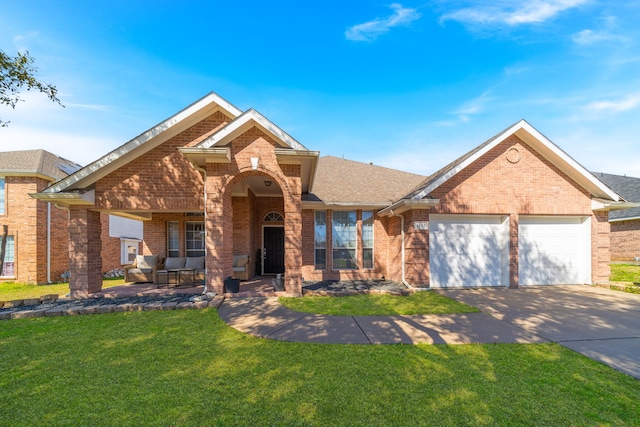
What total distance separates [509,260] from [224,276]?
391 inches

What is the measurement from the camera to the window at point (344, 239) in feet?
41.3

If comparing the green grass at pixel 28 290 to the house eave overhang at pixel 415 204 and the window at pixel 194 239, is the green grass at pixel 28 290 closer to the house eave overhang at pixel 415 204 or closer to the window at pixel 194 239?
the window at pixel 194 239

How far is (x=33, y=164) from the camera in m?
13.6

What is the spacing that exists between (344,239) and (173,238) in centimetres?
815

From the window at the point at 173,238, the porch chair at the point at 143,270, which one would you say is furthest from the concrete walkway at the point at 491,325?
the window at the point at 173,238

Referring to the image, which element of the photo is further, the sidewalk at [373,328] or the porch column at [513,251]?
the porch column at [513,251]

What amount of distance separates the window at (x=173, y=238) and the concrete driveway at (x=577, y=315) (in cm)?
1165

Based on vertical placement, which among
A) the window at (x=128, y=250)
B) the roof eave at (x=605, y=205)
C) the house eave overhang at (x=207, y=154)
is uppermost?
the house eave overhang at (x=207, y=154)

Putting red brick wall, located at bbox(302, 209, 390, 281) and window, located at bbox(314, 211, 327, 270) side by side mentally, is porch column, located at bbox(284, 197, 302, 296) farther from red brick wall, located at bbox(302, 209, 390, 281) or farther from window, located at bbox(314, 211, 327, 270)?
window, located at bbox(314, 211, 327, 270)

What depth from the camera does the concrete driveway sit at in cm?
506

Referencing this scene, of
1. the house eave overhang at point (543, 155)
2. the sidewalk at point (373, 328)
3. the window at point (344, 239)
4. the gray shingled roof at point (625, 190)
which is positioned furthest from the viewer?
the gray shingled roof at point (625, 190)

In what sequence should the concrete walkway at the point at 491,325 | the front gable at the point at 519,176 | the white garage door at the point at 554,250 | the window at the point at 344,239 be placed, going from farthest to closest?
the window at the point at 344,239, the white garage door at the point at 554,250, the front gable at the point at 519,176, the concrete walkway at the point at 491,325

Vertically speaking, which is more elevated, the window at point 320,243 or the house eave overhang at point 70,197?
the house eave overhang at point 70,197

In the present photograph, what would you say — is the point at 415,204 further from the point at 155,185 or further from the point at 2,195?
the point at 2,195
